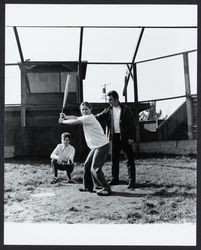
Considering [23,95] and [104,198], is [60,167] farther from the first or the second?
[23,95]

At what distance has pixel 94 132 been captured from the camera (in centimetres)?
512

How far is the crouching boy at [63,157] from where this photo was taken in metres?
5.23

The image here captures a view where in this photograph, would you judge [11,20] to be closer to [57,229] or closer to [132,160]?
[132,160]

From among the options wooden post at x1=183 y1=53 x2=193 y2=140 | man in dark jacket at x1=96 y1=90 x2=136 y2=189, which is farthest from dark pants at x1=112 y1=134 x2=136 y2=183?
wooden post at x1=183 y1=53 x2=193 y2=140

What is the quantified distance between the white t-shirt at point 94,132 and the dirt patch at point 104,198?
38 cm

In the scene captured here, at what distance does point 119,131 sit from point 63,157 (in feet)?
3.40

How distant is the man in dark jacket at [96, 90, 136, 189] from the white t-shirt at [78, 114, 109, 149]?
0.40 ft

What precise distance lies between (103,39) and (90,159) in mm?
2174

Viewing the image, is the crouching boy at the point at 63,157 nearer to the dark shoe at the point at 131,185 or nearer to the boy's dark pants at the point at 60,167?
the boy's dark pants at the point at 60,167

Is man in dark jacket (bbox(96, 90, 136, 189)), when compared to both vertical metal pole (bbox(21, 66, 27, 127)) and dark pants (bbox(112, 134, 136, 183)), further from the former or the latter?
vertical metal pole (bbox(21, 66, 27, 127))

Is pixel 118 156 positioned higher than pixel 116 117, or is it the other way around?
pixel 116 117

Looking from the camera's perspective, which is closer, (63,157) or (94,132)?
(94,132)

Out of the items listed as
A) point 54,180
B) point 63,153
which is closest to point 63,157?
point 63,153

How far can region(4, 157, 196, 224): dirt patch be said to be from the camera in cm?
483
